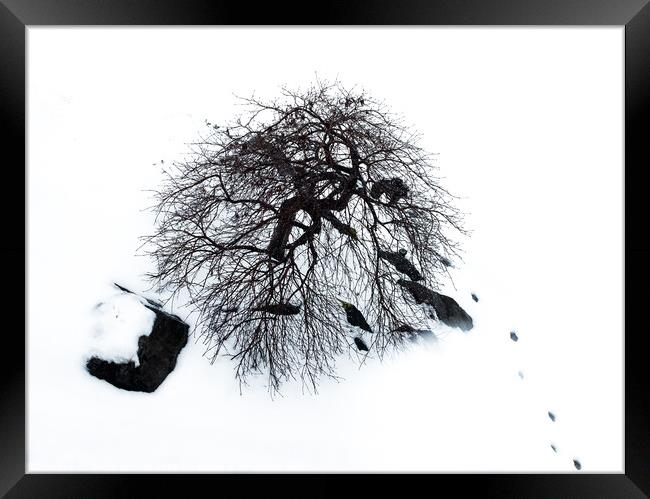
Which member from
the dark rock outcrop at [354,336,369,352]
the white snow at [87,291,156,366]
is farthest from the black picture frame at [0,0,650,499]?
the dark rock outcrop at [354,336,369,352]

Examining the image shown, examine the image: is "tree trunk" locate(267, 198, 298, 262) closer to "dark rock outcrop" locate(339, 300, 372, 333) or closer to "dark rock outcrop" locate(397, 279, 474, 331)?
"dark rock outcrop" locate(339, 300, 372, 333)

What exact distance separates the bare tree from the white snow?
36 cm

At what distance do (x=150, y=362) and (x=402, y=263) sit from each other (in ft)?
8.57

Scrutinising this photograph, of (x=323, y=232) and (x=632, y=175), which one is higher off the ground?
(x=632, y=175)

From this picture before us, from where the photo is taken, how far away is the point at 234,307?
3.60m

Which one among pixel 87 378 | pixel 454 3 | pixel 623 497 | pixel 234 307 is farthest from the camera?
pixel 87 378

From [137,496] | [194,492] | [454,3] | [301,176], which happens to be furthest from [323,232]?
[137,496]

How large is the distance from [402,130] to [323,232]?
1302mm

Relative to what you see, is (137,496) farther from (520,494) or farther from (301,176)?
(520,494)

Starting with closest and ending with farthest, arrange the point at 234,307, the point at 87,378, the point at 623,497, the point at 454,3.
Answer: the point at 454,3
the point at 623,497
the point at 234,307
the point at 87,378

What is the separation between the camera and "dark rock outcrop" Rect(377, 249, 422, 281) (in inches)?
150

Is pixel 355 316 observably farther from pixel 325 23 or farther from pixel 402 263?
→ pixel 325 23

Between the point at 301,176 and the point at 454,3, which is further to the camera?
the point at 301,176

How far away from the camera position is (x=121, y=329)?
3838 millimetres
